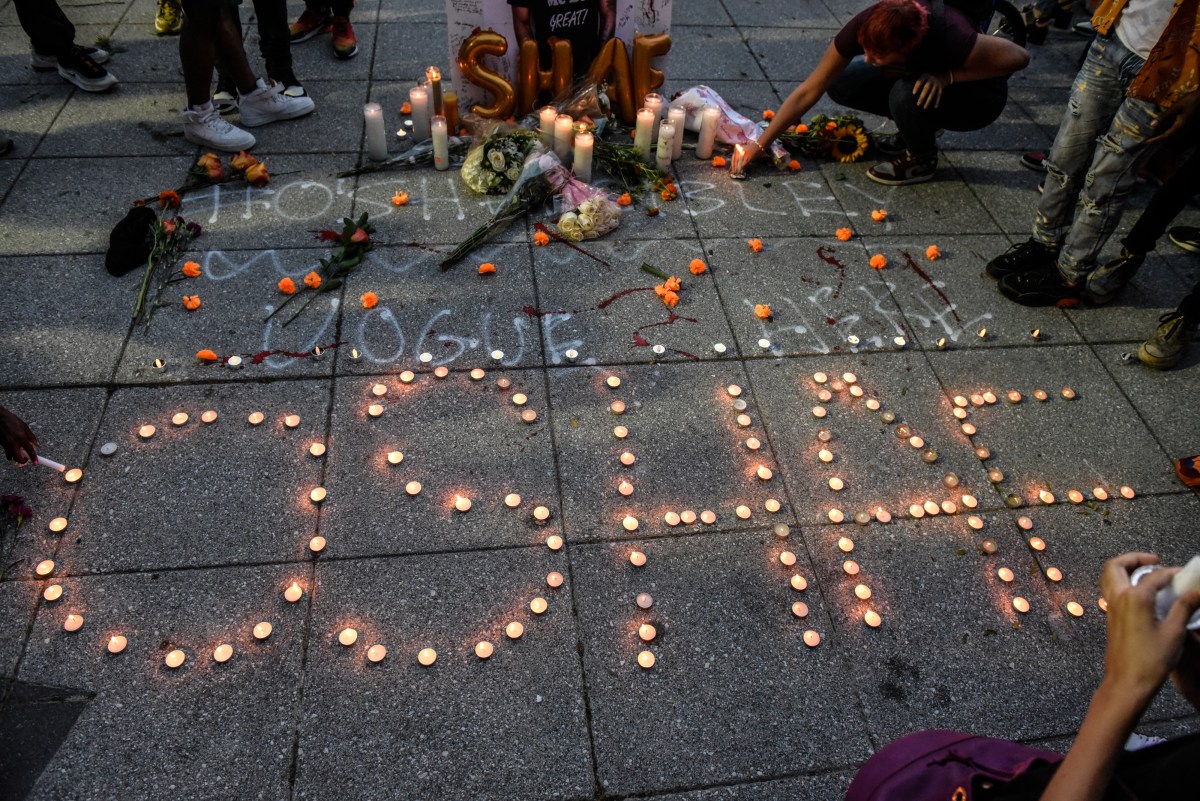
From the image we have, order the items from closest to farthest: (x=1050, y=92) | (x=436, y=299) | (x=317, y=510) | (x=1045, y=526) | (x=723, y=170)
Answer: (x=317, y=510) < (x=1045, y=526) < (x=436, y=299) < (x=723, y=170) < (x=1050, y=92)

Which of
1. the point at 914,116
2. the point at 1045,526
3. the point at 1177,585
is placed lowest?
the point at 1045,526

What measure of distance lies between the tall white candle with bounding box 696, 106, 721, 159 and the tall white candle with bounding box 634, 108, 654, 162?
1.06ft

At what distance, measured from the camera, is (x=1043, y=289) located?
4109 millimetres

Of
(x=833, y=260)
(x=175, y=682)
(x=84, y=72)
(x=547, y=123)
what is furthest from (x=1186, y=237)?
(x=84, y=72)

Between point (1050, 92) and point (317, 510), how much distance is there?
20.7 ft

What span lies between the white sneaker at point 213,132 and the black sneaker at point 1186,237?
18.5ft

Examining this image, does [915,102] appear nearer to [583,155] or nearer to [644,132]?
[644,132]

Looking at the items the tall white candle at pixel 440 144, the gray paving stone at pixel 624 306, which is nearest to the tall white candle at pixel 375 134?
the tall white candle at pixel 440 144

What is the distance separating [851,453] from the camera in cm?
332

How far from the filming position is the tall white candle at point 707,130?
4.77m

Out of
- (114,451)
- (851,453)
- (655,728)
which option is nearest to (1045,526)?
(851,453)

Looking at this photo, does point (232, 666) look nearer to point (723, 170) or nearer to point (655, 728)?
point (655, 728)

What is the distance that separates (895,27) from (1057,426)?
2091 millimetres

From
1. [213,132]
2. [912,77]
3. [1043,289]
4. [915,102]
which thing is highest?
[912,77]
